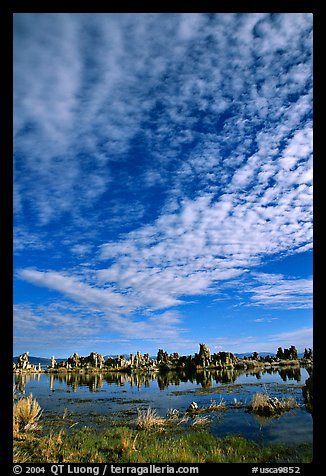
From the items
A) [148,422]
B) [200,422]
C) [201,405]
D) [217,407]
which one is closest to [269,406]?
[217,407]

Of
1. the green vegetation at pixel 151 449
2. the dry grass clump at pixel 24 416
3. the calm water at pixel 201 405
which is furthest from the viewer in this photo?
the dry grass clump at pixel 24 416

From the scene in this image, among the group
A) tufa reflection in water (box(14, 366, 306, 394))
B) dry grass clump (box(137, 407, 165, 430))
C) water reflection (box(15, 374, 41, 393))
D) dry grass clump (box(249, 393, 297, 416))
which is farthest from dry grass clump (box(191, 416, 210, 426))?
water reflection (box(15, 374, 41, 393))

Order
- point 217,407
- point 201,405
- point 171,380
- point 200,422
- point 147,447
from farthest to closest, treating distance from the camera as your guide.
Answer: point 171,380, point 201,405, point 217,407, point 200,422, point 147,447

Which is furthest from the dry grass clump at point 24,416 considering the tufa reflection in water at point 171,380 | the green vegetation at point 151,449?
the tufa reflection in water at point 171,380

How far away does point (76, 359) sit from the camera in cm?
5012

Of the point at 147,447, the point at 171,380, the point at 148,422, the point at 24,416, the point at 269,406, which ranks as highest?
the point at 147,447

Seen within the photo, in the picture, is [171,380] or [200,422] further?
[171,380]

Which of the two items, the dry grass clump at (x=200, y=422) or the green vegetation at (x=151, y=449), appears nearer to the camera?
the green vegetation at (x=151, y=449)

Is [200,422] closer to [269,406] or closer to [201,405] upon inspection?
[269,406]

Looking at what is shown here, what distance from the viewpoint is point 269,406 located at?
44.5 ft

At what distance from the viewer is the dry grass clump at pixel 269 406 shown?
13398mm

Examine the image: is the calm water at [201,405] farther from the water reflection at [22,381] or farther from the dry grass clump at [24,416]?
the water reflection at [22,381]
